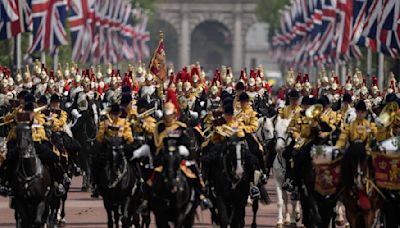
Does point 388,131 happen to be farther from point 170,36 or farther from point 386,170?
point 170,36

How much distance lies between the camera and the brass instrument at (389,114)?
86.3 ft

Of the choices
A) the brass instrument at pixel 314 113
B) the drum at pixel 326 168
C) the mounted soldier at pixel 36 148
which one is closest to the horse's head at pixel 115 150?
the mounted soldier at pixel 36 148

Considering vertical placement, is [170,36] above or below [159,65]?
below

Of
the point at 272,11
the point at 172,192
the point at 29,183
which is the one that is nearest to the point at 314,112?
the point at 172,192

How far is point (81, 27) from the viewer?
67500 millimetres

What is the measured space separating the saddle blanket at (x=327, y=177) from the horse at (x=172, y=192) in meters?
2.41

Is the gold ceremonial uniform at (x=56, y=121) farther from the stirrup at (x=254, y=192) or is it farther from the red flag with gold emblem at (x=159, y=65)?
the stirrup at (x=254, y=192)

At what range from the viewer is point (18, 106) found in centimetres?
2925

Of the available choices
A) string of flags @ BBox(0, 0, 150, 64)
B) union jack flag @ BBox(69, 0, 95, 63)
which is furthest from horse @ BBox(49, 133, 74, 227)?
union jack flag @ BBox(69, 0, 95, 63)

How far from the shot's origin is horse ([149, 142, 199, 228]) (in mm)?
23312

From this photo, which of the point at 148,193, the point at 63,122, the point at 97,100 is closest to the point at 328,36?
the point at 97,100

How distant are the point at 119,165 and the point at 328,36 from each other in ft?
149

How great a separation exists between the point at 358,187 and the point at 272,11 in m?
122

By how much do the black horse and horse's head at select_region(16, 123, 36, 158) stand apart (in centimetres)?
275
